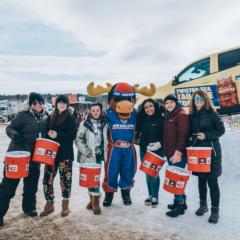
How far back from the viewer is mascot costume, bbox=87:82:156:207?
4629 mm

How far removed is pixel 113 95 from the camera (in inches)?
189

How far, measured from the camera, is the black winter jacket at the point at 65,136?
4293mm

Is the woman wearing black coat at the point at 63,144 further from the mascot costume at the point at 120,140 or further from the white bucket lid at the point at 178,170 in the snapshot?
the white bucket lid at the point at 178,170

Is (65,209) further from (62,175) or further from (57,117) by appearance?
(57,117)

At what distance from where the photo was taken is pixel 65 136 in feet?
14.1

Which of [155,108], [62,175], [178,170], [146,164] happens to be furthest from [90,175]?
[155,108]

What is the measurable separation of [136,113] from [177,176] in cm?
122

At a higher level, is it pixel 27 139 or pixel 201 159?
Answer: pixel 27 139

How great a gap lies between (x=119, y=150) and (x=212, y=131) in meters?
1.34

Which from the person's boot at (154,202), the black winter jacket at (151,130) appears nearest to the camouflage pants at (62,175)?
the black winter jacket at (151,130)

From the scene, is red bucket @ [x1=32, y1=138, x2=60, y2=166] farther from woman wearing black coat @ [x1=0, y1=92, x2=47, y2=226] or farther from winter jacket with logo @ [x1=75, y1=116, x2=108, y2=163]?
winter jacket with logo @ [x1=75, y1=116, x2=108, y2=163]

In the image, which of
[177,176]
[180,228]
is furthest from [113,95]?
[180,228]

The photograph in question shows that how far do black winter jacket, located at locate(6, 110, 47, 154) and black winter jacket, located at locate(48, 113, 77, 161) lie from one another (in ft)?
0.79

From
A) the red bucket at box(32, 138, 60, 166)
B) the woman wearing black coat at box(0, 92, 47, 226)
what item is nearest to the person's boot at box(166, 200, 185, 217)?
the red bucket at box(32, 138, 60, 166)
